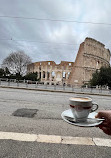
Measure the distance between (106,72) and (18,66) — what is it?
909 inches

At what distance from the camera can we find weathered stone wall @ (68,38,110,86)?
130 ft

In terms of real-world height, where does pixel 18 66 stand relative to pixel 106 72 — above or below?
above

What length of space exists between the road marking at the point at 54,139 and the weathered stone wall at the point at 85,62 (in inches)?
1475

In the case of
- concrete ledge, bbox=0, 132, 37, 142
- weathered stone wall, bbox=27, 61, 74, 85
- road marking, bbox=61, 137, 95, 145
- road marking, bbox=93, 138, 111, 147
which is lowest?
road marking, bbox=93, 138, 111, 147

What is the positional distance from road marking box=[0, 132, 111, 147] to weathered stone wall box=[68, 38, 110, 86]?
37.5 metres

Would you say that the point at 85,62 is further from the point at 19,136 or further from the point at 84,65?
the point at 19,136

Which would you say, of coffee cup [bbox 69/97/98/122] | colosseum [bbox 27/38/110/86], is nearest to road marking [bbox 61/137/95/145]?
coffee cup [bbox 69/97/98/122]

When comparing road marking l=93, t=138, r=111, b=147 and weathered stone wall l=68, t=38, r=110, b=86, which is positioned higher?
weathered stone wall l=68, t=38, r=110, b=86

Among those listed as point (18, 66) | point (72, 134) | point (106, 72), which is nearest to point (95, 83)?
point (106, 72)

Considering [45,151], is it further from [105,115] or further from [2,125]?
[2,125]

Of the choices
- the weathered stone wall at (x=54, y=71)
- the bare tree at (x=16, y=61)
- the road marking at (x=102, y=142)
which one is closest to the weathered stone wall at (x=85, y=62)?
the weathered stone wall at (x=54, y=71)

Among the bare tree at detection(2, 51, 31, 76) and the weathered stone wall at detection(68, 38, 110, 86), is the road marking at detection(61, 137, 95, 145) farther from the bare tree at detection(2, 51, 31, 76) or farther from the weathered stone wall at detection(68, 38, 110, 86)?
the weathered stone wall at detection(68, 38, 110, 86)

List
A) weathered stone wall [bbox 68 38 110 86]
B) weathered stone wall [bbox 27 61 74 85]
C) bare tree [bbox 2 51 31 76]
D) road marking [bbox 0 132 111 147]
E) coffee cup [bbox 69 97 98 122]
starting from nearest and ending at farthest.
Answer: coffee cup [bbox 69 97 98 122]
road marking [bbox 0 132 111 147]
bare tree [bbox 2 51 31 76]
weathered stone wall [bbox 68 38 110 86]
weathered stone wall [bbox 27 61 74 85]

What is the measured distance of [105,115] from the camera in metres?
1.12
